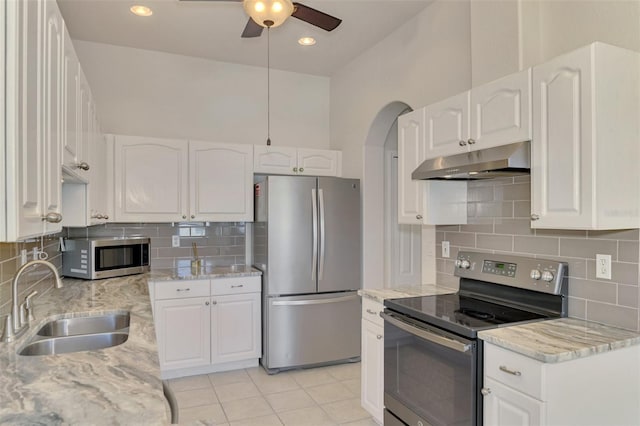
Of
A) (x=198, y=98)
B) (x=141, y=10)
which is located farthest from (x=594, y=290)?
(x=198, y=98)

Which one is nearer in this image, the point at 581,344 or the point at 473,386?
the point at 581,344

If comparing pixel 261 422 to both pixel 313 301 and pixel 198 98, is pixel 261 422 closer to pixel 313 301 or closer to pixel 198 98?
pixel 313 301

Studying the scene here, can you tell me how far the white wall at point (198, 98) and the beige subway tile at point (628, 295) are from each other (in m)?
3.35

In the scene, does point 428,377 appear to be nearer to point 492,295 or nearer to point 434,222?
point 492,295

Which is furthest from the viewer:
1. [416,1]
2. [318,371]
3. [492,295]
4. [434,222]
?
[318,371]

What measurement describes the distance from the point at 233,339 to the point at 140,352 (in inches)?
86.1

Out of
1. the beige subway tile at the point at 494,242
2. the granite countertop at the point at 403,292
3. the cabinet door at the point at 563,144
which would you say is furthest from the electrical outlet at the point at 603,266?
the granite countertop at the point at 403,292

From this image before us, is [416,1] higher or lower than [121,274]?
higher

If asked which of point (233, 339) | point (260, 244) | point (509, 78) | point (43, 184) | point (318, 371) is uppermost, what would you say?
point (509, 78)

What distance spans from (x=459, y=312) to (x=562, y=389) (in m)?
0.65

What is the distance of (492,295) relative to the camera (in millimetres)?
2463

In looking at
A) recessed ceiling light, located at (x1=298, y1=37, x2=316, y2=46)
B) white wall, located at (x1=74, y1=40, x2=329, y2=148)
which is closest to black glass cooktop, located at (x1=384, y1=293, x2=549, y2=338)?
recessed ceiling light, located at (x1=298, y1=37, x2=316, y2=46)

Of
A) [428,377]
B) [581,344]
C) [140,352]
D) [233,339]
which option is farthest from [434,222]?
[233,339]

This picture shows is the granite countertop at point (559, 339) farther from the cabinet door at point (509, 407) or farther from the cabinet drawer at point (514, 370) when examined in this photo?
the cabinet door at point (509, 407)
